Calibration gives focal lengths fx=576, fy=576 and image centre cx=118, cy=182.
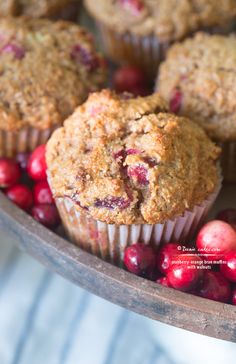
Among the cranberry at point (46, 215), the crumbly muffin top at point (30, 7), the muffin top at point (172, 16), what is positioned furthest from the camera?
the crumbly muffin top at point (30, 7)

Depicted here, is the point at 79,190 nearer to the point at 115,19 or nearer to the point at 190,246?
the point at 190,246

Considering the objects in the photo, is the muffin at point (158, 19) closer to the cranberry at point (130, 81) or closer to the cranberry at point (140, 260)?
the cranberry at point (130, 81)

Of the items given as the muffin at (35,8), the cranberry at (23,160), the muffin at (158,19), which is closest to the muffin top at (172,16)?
the muffin at (158,19)

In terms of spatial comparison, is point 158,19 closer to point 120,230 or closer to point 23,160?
point 23,160

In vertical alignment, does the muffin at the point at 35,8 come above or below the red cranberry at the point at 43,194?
above

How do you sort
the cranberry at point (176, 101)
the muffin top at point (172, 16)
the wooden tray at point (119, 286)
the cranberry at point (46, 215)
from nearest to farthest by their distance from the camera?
the wooden tray at point (119, 286)
the cranberry at point (46, 215)
the cranberry at point (176, 101)
the muffin top at point (172, 16)

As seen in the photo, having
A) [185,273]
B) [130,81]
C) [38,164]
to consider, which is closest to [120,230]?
[185,273]

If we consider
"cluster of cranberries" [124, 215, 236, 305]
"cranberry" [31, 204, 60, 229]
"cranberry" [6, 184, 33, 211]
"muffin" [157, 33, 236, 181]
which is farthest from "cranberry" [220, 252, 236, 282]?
"cranberry" [6, 184, 33, 211]
